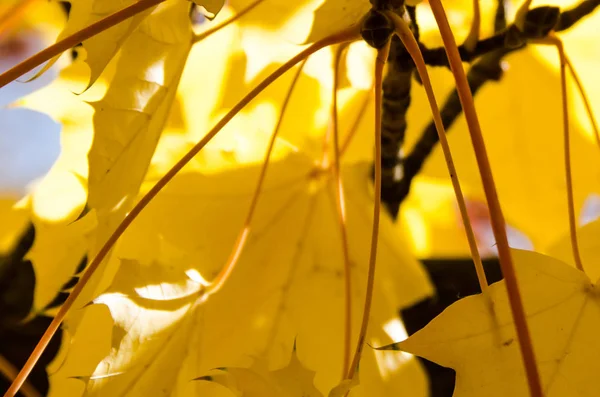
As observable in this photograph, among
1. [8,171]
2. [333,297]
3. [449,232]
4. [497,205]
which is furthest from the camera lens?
[8,171]

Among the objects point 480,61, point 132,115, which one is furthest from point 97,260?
point 480,61

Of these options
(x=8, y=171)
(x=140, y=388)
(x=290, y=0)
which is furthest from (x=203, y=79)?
(x=8, y=171)

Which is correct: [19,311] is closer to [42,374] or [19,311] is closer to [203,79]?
[42,374]

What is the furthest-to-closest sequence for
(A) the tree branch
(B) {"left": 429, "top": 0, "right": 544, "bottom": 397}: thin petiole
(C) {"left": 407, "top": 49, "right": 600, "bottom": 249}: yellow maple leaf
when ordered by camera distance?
1. (C) {"left": 407, "top": 49, "right": 600, "bottom": 249}: yellow maple leaf
2. (A) the tree branch
3. (B) {"left": 429, "top": 0, "right": 544, "bottom": 397}: thin petiole

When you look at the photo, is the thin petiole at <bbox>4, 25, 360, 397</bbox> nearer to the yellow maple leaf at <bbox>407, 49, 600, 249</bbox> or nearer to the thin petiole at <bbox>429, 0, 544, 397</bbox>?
the thin petiole at <bbox>429, 0, 544, 397</bbox>

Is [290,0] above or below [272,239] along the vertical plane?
above

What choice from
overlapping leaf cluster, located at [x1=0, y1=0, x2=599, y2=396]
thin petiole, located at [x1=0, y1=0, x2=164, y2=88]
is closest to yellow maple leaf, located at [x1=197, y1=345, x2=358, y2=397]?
overlapping leaf cluster, located at [x1=0, y1=0, x2=599, y2=396]
